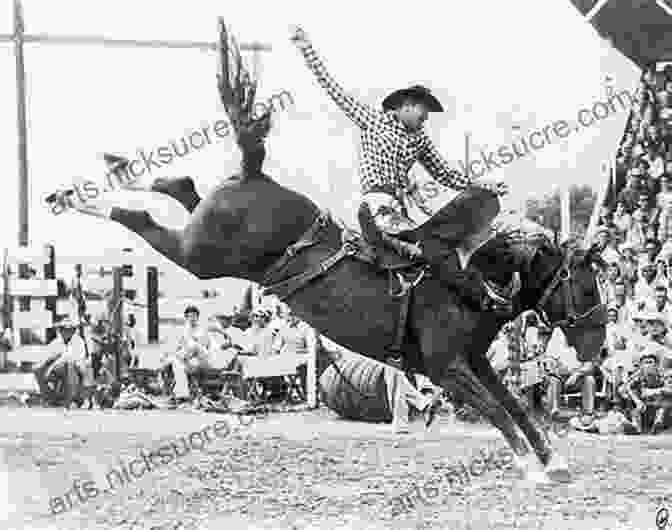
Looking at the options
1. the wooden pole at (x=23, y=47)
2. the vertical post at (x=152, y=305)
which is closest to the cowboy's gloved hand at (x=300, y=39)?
the wooden pole at (x=23, y=47)

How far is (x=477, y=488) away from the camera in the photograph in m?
4.75

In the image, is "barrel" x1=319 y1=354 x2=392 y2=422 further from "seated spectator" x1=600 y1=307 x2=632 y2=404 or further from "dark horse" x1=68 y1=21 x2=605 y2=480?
"dark horse" x1=68 y1=21 x2=605 y2=480

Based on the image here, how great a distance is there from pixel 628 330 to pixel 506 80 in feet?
6.26

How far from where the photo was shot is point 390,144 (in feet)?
15.8

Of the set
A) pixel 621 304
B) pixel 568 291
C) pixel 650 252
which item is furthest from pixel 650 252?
pixel 568 291

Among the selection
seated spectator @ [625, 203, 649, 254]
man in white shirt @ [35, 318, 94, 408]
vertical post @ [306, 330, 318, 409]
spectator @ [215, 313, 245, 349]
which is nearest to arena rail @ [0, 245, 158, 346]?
man in white shirt @ [35, 318, 94, 408]

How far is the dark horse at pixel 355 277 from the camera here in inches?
182

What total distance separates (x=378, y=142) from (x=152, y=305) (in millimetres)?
3464

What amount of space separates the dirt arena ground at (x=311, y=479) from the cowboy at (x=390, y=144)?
4.33 ft

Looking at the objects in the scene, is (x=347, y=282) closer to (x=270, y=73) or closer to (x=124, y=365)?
(x=270, y=73)

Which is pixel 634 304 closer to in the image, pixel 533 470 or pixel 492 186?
pixel 533 470

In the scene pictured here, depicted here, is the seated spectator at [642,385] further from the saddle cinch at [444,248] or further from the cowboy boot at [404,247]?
the cowboy boot at [404,247]

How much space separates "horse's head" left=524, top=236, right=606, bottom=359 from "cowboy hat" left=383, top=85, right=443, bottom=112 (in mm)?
918

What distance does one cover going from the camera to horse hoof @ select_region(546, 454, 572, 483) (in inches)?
183
